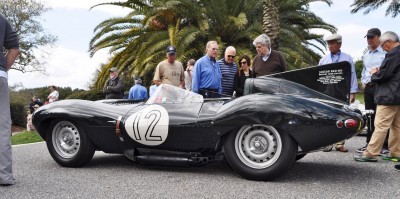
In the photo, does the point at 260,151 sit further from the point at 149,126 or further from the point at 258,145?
the point at 149,126

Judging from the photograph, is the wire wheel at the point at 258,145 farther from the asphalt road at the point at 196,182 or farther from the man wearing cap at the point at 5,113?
the man wearing cap at the point at 5,113

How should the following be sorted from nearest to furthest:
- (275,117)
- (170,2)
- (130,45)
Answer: (275,117)
(170,2)
(130,45)

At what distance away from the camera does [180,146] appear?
4727 mm

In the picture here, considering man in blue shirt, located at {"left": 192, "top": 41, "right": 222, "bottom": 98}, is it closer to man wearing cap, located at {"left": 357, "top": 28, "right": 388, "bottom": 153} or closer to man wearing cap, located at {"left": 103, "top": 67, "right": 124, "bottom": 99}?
man wearing cap, located at {"left": 357, "top": 28, "right": 388, "bottom": 153}

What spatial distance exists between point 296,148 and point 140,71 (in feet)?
41.5

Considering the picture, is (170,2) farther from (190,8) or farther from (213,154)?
(213,154)

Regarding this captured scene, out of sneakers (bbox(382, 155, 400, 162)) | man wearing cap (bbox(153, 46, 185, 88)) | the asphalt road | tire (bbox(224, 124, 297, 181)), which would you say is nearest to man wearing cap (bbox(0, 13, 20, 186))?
the asphalt road

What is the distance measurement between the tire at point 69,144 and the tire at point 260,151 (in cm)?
179

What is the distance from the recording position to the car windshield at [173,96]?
4.96m

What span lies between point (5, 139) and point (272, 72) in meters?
3.47

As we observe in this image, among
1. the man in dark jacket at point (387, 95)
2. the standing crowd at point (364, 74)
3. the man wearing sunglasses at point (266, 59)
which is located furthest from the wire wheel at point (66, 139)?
the man in dark jacket at point (387, 95)

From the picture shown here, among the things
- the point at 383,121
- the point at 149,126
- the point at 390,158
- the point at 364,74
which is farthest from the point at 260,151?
the point at 364,74

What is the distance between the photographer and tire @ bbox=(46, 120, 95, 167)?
5.18 meters

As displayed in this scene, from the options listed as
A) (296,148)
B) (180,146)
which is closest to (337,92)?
(296,148)
